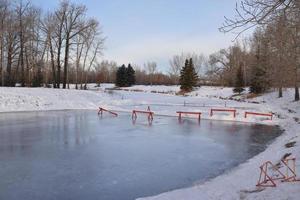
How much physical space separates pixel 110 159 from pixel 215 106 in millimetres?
28197

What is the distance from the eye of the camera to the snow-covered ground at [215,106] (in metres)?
8.20

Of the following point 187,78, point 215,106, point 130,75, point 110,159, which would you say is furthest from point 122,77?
point 110,159

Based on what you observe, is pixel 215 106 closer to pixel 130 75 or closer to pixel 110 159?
pixel 110 159

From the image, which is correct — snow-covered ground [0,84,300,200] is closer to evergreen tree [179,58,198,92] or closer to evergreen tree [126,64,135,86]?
evergreen tree [179,58,198,92]

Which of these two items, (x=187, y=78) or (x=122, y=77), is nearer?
(x=187, y=78)

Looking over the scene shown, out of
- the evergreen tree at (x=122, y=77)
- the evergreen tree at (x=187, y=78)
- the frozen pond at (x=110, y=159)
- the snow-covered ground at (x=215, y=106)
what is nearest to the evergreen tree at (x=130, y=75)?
the evergreen tree at (x=122, y=77)

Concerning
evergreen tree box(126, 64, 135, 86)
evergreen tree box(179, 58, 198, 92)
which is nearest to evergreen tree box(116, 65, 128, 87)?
evergreen tree box(126, 64, 135, 86)

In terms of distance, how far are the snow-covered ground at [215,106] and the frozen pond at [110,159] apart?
2.45 ft

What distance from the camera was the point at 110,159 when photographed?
12.6 meters

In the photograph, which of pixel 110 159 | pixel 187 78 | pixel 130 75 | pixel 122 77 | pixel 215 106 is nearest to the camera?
pixel 110 159

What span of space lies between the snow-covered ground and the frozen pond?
748mm

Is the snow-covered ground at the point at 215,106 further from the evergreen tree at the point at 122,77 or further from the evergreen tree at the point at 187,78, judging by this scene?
the evergreen tree at the point at 122,77

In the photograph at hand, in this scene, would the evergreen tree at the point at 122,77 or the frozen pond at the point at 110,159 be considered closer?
the frozen pond at the point at 110,159

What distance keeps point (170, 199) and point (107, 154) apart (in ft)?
18.2
